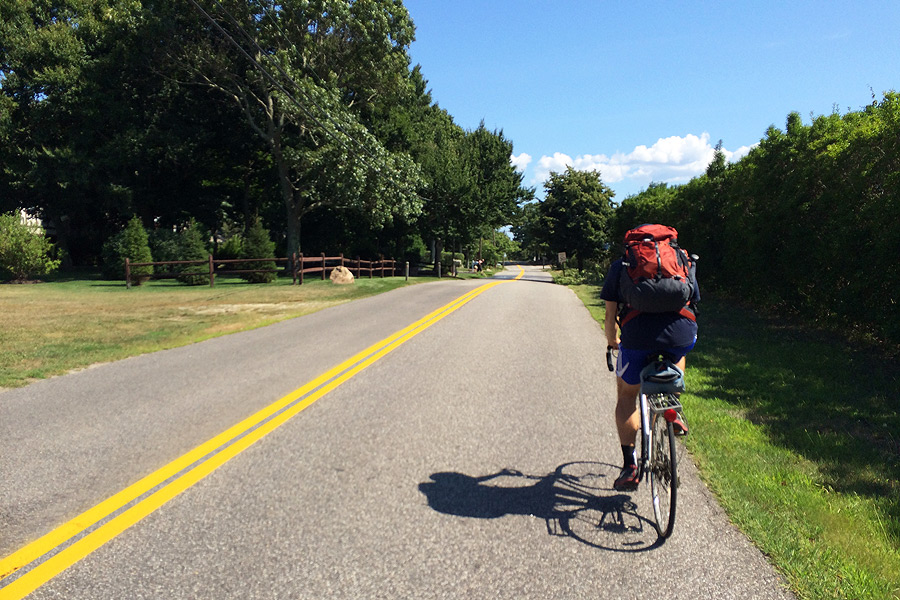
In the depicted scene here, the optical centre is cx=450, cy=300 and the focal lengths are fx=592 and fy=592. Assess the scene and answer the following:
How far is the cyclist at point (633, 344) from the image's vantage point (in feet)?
12.0

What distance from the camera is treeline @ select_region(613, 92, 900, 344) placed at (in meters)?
8.43

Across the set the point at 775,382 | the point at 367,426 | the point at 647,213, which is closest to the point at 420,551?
the point at 367,426

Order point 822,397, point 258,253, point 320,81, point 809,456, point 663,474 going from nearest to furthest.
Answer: point 663,474
point 809,456
point 822,397
point 258,253
point 320,81

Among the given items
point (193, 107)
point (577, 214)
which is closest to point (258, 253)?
point (193, 107)

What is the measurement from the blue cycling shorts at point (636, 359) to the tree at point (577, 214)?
176 feet


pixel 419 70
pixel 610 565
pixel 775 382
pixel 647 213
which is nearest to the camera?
pixel 610 565

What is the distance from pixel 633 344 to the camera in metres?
3.73

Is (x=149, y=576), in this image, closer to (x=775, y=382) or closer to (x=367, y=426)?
(x=367, y=426)

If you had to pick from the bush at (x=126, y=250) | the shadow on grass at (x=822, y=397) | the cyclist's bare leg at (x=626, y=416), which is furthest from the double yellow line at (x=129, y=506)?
the bush at (x=126, y=250)

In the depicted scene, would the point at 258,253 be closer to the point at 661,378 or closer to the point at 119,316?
the point at 119,316

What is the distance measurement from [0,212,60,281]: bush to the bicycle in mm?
30667

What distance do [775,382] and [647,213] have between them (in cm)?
→ 1925

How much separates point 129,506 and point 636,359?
11.0 feet

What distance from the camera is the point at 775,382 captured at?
8.02 m
